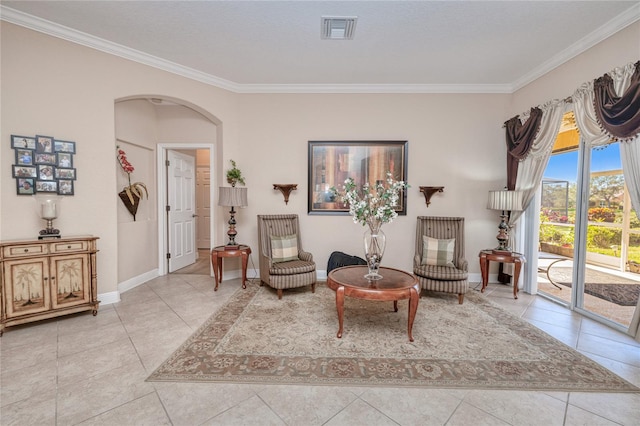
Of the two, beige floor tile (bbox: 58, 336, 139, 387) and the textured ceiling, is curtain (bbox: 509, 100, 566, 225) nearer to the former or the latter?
the textured ceiling

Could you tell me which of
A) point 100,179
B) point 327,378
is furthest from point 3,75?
point 327,378

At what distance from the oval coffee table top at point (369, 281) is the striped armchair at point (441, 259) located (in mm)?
594

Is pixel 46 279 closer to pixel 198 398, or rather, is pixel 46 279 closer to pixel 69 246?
pixel 69 246

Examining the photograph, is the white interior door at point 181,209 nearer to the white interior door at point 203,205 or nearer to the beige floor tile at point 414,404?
the white interior door at point 203,205

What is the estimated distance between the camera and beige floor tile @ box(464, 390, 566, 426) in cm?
166

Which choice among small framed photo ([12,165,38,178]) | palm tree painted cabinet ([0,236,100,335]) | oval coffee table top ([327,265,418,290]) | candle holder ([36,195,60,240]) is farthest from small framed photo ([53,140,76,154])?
oval coffee table top ([327,265,418,290])

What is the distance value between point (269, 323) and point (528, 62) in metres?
4.53

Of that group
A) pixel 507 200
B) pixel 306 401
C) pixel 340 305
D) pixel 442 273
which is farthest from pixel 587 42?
pixel 306 401

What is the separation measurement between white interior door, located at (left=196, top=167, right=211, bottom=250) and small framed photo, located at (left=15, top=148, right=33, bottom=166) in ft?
13.1

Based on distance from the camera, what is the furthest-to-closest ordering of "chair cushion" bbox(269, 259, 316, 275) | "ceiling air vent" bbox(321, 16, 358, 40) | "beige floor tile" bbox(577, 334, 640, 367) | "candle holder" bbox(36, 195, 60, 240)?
"chair cushion" bbox(269, 259, 316, 275) → "candle holder" bbox(36, 195, 60, 240) → "ceiling air vent" bbox(321, 16, 358, 40) → "beige floor tile" bbox(577, 334, 640, 367)

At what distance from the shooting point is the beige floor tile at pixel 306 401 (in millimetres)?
1669

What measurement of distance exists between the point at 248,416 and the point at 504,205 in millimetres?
3858

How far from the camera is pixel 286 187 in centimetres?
434

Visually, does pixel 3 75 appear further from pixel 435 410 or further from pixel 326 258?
pixel 435 410
